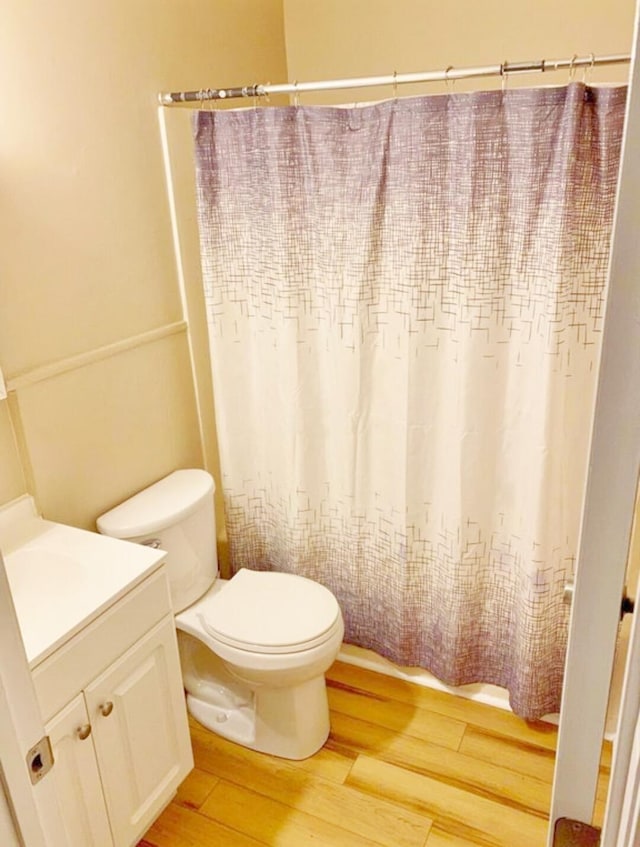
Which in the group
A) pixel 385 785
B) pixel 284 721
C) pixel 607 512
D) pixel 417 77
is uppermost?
pixel 417 77

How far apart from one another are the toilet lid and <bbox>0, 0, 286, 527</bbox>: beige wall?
0.45 metres

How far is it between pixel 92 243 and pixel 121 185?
20 cm

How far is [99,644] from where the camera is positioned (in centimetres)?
145

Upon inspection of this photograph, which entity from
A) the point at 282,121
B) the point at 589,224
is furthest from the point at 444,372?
the point at 282,121

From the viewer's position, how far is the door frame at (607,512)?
498 millimetres

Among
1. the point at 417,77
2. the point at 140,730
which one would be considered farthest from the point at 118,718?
the point at 417,77

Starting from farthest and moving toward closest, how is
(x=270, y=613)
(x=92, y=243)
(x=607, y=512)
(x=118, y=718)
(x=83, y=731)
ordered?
1. (x=270, y=613)
2. (x=92, y=243)
3. (x=118, y=718)
4. (x=83, y=731)
5. (x=607, y=512)

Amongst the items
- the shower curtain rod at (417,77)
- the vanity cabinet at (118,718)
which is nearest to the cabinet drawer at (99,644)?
the vanity cabinet at (118,718)

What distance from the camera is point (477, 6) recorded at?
2.05 meters

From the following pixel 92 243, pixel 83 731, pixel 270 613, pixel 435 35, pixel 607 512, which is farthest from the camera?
pixel 435 35

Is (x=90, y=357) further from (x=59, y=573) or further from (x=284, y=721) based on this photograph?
(x=284, y=721)

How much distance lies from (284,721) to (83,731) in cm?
68

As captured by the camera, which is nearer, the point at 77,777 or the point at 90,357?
the point at 77,777

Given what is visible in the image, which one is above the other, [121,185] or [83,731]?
[121,185]
